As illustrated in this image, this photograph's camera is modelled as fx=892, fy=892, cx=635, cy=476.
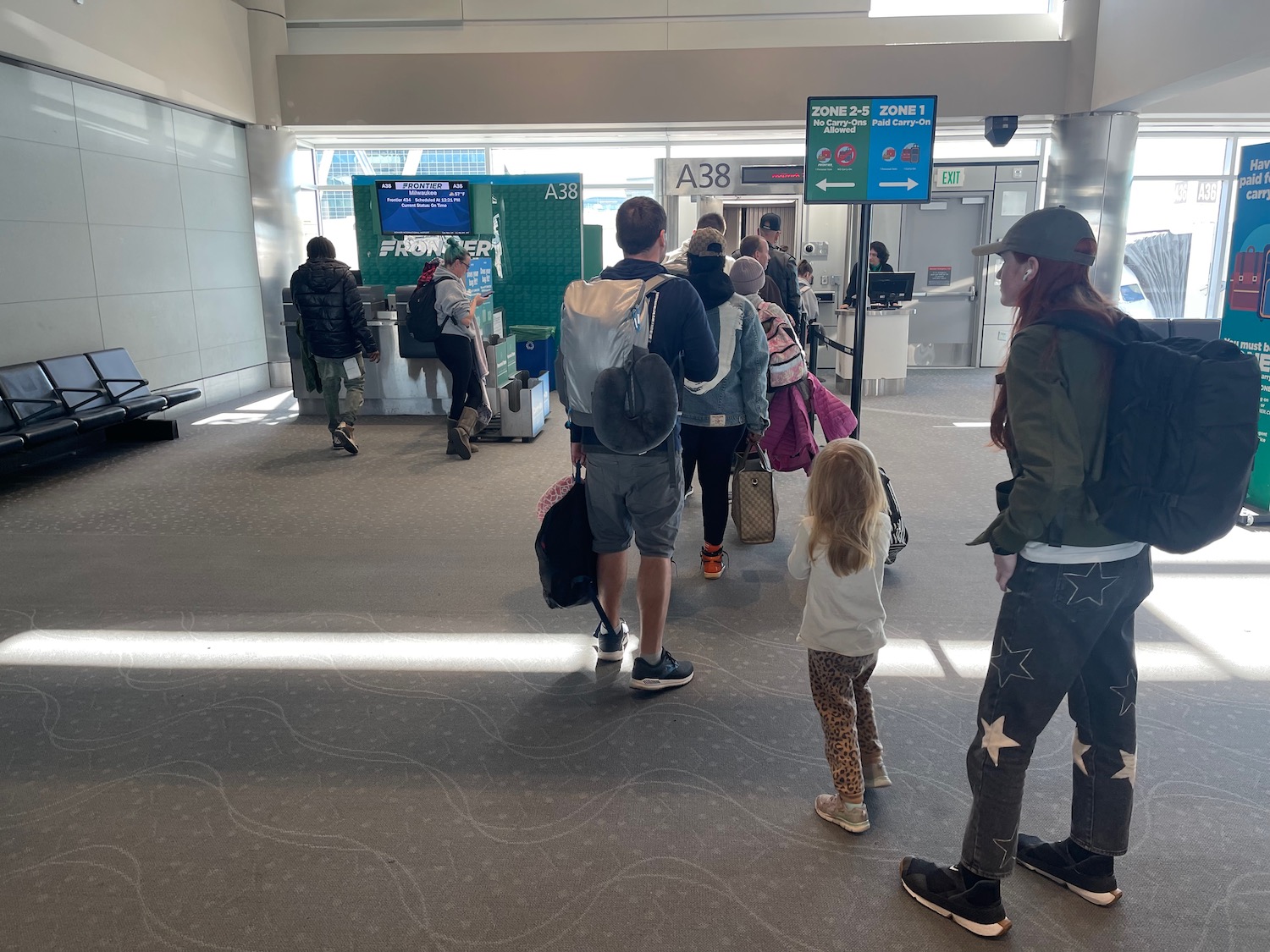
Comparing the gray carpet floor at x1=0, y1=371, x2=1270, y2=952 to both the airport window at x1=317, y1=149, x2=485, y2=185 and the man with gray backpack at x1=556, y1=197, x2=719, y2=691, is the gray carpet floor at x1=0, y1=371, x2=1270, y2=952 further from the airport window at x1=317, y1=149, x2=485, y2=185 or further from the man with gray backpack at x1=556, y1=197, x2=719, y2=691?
the airport window at x1=317, y1=149, x2=485, y2=185

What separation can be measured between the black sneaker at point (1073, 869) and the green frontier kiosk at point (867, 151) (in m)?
2.19

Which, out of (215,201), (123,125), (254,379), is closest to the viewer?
(123,125)

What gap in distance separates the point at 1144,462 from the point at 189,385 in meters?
9.49

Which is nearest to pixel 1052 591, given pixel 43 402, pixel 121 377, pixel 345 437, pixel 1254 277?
pixel 1254 277

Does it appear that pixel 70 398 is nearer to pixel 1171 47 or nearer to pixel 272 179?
pixel 272 179

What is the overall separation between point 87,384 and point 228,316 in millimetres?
3026

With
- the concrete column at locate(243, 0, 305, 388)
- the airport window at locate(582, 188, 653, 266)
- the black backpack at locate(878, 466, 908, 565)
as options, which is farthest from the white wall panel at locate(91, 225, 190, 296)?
the black backpack at locate(878, 466, 908, 565)

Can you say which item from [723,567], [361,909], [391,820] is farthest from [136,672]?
[723,567]

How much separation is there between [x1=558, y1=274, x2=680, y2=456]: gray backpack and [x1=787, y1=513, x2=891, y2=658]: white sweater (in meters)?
0.72

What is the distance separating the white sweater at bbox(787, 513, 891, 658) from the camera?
232cm

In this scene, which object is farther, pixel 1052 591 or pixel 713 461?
pixel 713 461

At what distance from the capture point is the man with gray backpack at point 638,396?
2875 mm

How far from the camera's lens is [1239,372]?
164 centimetres

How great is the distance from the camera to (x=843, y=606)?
2.33m
